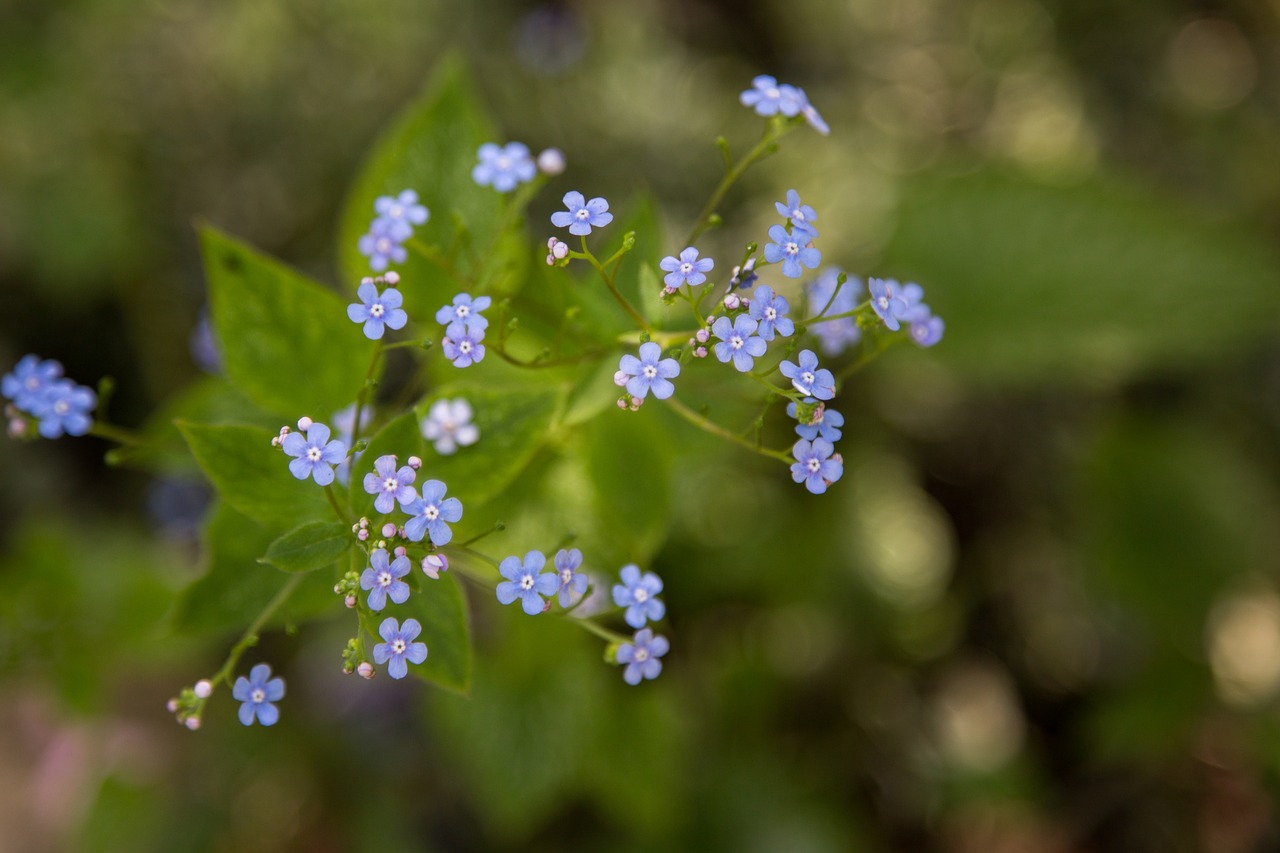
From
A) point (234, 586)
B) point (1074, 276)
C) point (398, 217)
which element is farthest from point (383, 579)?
point (1074, 276)

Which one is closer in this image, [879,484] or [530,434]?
[530,434]

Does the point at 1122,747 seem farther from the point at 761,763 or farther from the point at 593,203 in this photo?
the point at 593,203

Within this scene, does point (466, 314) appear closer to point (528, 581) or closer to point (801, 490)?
point (528, 581)

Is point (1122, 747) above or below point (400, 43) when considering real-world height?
below

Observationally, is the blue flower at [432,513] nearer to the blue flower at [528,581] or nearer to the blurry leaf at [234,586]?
the blue flower at [528,581]

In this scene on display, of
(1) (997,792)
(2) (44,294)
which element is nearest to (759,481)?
(1) (997,792)

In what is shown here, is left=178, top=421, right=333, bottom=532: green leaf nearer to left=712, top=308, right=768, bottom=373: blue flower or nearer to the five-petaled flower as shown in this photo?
the five-petaled flower
